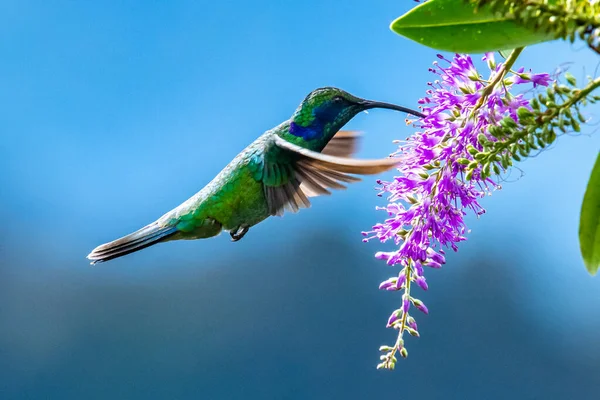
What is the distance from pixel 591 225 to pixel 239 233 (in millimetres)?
1003

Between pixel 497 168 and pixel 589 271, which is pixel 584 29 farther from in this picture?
pixel 589 271

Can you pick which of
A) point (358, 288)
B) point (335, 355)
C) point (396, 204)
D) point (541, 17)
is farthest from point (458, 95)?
point (335, 355)

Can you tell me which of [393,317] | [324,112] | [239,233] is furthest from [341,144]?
[393,317]

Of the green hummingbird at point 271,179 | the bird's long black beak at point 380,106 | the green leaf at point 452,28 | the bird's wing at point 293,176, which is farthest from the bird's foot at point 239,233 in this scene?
the green leaf at point 452,28

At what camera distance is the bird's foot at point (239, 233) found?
75.9 inches

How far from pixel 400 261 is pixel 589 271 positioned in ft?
1.18

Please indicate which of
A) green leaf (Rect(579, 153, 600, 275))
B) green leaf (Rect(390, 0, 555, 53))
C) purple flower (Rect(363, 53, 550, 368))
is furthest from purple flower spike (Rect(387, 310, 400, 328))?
green leaf (Rect(390, 0, 555, 53))

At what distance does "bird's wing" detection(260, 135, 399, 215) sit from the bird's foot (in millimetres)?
114

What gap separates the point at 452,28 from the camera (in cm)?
109

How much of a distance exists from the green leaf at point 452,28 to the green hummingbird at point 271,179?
460mm

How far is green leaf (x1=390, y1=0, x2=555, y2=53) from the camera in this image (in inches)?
41.1

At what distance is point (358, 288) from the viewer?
42.1 feet

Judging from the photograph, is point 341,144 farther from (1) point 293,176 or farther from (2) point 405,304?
(2) point 405,304

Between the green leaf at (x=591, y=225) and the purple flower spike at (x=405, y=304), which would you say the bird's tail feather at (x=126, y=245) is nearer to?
the purple flower spike at (x=405, y=304)
